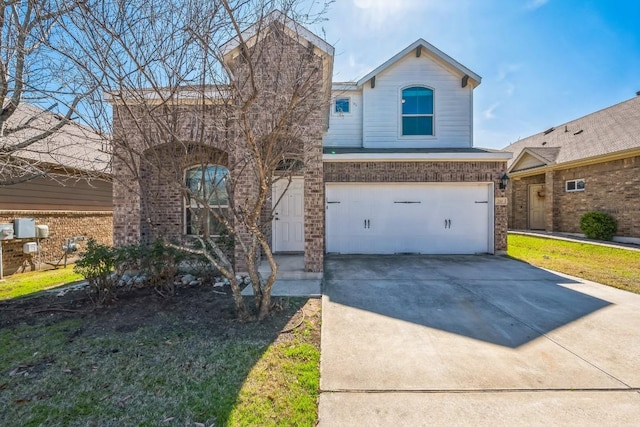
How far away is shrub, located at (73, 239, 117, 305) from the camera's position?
483 cm

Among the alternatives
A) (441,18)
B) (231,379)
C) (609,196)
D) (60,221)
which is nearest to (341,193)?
(441,18)

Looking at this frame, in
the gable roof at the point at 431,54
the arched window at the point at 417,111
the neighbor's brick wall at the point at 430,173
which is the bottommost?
the neighbor's brick wall at the point at 430,173

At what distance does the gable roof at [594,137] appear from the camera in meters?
11.2

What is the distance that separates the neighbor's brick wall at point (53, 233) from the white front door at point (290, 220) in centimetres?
663

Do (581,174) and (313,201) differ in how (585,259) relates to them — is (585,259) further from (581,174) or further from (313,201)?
(313,201)

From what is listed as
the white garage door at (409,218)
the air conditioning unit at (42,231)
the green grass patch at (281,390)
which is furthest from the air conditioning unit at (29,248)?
the green grass patch at (281,390)

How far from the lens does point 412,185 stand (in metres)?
9.09

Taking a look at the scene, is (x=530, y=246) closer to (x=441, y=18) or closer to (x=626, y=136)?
(x=626, y=136)

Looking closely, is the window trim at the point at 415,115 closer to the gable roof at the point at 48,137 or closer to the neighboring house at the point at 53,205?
the gable roof at the point at 48,137

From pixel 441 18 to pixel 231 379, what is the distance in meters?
7.61

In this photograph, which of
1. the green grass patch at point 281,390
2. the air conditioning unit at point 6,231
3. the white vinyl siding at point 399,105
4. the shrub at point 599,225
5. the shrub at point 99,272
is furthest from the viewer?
the shrub at point 599,225

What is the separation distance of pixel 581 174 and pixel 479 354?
13.6 meters

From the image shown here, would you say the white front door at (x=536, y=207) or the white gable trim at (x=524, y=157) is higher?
the white gable trim at (x=524, y=157)

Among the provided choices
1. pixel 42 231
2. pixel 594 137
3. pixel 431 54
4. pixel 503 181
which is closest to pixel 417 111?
pixel 431 54
